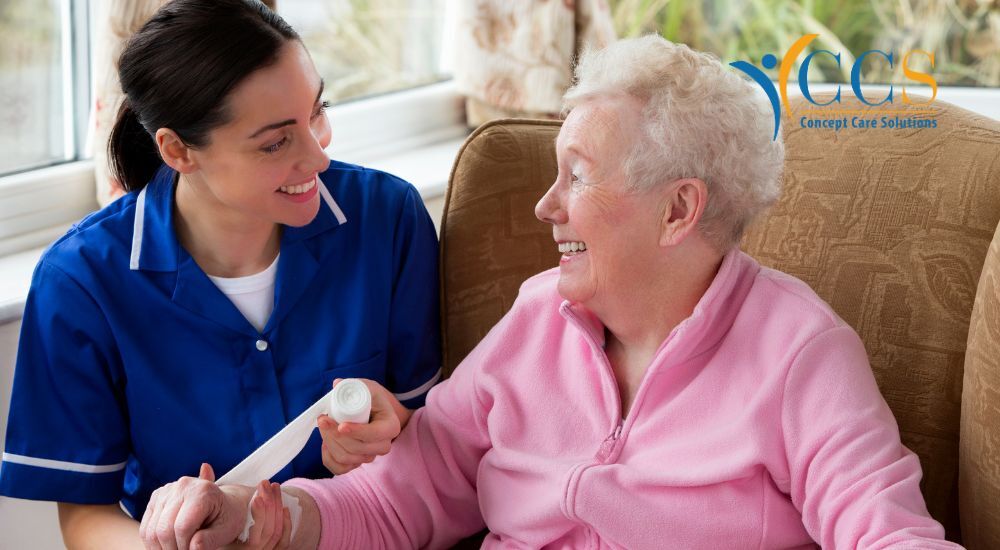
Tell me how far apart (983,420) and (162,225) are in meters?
1.15

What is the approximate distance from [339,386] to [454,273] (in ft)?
1.20

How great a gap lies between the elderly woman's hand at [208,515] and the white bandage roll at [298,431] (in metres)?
0.03

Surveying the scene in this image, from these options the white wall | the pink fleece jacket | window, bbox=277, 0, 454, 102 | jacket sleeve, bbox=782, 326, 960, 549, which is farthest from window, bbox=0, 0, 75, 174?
jacket sleeve, bbox=782, 326, 960, 549

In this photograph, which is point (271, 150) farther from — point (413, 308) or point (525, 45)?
point (525, 45)

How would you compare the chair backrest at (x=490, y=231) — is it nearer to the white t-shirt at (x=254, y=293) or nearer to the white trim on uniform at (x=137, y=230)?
the white t-shirt at (x=254, y=293)

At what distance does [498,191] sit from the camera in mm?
1783

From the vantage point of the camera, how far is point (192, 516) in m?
1.33

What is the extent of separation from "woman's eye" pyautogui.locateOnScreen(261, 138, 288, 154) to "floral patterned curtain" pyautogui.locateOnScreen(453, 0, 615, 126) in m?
1.38

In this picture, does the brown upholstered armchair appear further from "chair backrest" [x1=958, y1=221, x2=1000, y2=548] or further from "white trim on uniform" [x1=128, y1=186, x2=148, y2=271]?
"white trim on uniform" [x1=128, y1=186, x2=148, y2=271]

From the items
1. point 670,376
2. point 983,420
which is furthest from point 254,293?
point 983,420

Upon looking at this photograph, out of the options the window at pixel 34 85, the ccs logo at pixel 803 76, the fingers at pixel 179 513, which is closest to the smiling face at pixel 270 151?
the fingers at pixel 179 513

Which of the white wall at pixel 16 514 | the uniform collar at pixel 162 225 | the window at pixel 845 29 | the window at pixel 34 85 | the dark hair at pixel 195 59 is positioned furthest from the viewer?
the window at pixel 845 29

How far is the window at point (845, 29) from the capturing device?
2941mm

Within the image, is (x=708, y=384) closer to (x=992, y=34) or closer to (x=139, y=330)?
(x=139, y=330)
